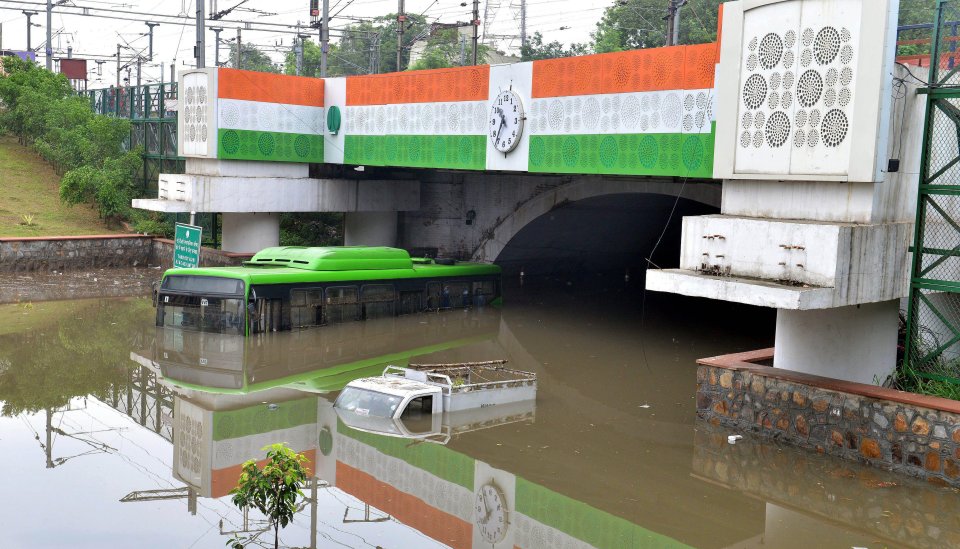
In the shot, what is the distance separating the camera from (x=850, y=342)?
1534 cm

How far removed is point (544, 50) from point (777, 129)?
1883 inches

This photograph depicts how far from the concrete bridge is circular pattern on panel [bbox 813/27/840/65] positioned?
0.02 m

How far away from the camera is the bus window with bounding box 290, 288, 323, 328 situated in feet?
77.8

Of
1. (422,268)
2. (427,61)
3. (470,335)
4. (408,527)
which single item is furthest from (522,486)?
(427,61)

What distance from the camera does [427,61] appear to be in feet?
208

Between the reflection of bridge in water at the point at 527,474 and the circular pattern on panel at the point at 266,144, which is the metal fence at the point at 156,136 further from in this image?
the reflection of bridge in water at the point at 527,474

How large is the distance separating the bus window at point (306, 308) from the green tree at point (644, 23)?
3187cm

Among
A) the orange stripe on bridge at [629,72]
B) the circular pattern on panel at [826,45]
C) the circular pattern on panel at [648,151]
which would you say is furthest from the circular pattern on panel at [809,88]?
the circular pattern on panel at [648,151]

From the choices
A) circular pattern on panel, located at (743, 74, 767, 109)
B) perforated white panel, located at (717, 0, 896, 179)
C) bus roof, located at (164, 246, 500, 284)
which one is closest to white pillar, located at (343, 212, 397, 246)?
bus roof, located at (164, 246, 500, 284)

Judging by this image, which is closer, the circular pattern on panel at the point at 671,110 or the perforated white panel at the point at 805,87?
the perforated white panel at the point at 805,87

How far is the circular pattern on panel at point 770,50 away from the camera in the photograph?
14.7 metres

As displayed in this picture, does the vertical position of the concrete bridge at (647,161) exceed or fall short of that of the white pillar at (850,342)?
it exceeds it

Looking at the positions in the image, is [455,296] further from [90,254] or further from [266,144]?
[90,254]

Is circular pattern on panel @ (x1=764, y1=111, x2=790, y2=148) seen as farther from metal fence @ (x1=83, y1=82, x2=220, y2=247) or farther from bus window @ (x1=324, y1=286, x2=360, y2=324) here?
metal fence @ (x1=83, y1=82, x2=220, y2=247)
